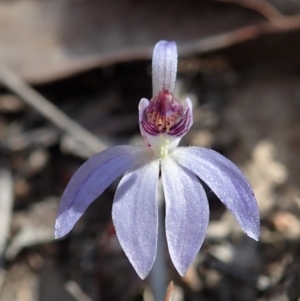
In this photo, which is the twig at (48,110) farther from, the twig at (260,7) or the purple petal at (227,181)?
the twig at (260,7)

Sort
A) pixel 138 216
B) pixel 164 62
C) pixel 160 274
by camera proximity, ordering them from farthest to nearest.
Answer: pixel 160 274 → pixel 164 62 → pixel 138 216

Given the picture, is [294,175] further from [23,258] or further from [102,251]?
[23,258]

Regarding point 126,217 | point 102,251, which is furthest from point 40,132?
point 126,217

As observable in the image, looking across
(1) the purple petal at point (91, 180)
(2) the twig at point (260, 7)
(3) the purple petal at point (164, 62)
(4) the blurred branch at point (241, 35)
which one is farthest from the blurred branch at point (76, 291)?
(2) the twig at point (260, 7)

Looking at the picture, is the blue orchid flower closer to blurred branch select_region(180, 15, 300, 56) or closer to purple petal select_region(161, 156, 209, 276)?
purple petal select_region(161, 156, 209, 276)

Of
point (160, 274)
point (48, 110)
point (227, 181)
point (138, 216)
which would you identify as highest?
point (227, 181)

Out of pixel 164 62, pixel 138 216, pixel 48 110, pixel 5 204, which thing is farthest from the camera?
pixel 48 110

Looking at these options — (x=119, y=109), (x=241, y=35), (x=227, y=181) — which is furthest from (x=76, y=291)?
(x=241, y=35)

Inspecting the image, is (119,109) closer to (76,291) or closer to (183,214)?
(76,291)
